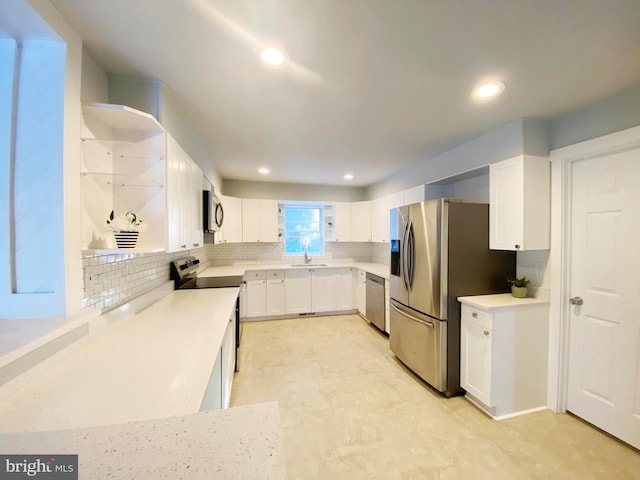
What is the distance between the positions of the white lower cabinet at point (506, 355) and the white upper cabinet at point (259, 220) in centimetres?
323

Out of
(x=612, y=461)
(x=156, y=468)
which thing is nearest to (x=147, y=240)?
(x=156, y=468)

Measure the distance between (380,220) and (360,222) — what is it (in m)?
0.55

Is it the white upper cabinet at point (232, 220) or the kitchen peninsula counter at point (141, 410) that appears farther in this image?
the white upper cabinet at point (232, 220)

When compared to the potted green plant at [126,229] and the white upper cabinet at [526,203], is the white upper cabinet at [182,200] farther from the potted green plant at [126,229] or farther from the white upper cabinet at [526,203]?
the white upper cabinet at [526,203]

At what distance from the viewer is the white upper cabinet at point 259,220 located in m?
4.36

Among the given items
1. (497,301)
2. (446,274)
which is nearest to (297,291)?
(446,274)

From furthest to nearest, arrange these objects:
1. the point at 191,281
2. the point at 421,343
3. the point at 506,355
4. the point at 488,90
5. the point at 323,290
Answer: the point at 323,290 → the point at 191,281 → the point at 421,343 → the point at 506,355 → the point at 488,90

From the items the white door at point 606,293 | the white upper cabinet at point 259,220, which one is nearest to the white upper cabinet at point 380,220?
the white upper cabinet at point 259,220

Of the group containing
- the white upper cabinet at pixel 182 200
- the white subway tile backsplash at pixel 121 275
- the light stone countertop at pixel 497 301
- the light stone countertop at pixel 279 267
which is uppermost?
the white upper cabinet at pixel 182 200

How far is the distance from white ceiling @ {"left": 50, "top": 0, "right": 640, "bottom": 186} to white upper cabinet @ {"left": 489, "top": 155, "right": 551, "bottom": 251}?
40cm

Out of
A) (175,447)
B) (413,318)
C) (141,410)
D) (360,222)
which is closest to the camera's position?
(175,447)

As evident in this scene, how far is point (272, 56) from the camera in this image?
4.42 ft

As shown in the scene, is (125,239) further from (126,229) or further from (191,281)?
(191,281)

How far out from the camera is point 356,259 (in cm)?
512
